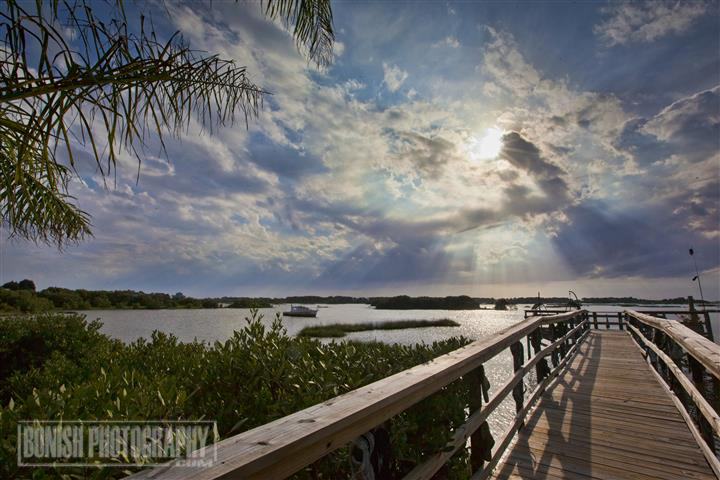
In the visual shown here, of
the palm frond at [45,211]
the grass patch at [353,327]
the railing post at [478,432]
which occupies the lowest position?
the grass patch at [353,327]

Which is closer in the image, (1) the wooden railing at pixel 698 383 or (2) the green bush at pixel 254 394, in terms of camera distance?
(2) the green bush at pixel 254 394

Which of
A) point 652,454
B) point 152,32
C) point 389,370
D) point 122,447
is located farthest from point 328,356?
point 652,454

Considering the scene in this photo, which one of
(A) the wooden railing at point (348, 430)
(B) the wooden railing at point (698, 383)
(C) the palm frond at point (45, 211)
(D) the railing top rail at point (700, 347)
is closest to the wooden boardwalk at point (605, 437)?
(B) the wooden railing at point (698, 383)

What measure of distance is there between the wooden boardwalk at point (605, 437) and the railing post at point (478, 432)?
1.65 ft

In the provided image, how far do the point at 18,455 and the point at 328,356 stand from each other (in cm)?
190

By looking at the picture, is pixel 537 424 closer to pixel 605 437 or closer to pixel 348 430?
pixel 605 437

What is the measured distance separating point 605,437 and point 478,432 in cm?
232

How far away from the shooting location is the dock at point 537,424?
1088mm

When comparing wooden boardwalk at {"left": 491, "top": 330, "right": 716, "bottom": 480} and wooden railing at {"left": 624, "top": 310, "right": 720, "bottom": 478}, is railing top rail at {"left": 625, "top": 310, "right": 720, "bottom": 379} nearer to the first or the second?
wooden railing at {"left": 624, "top": 310, "right": 720, "bottom": 478}

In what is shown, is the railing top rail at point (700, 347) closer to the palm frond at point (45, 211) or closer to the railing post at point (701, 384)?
→ the railing post at point (701, 384)

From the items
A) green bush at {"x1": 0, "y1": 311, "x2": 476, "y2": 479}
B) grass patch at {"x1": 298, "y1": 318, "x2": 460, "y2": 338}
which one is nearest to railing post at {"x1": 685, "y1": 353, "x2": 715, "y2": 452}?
green bush at {"x1": 0, "y1": 311, "x2": 476, "y2": 479}

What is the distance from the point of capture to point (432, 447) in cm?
214

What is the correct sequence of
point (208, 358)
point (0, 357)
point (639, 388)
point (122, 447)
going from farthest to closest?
point (0, 357) < point (639, 388) < point (208, 358) < point (122, 447)

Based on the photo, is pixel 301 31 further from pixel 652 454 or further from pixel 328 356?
pixel 652 454
